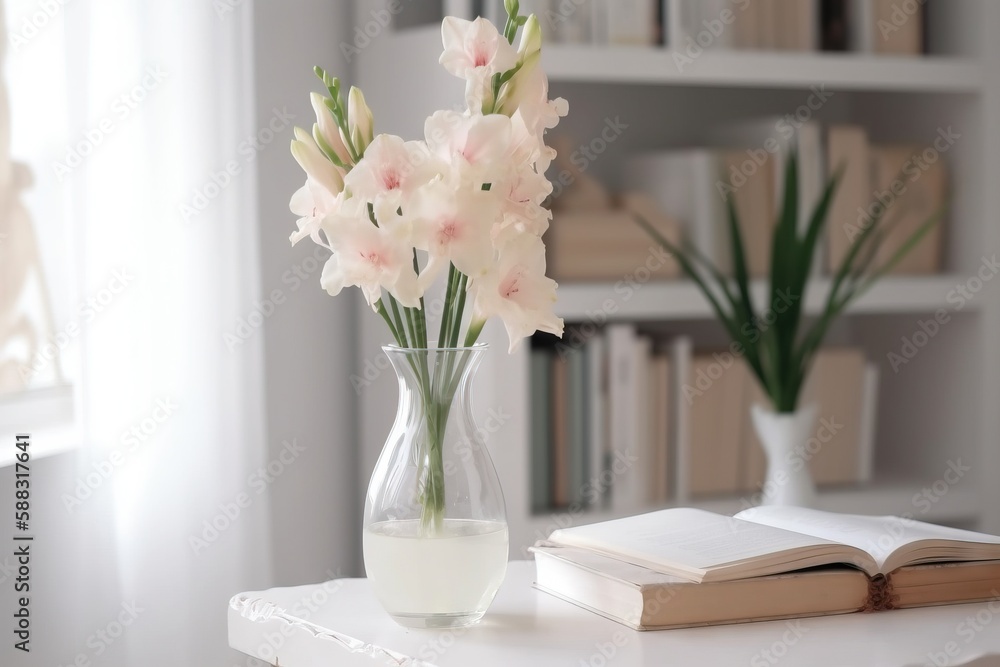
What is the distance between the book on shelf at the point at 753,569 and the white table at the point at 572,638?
0.05 ft

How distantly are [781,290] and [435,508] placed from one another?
1.24 meters

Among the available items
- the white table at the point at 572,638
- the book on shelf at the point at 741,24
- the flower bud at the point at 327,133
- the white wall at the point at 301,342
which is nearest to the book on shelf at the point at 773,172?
the book on shelf at the point at 741,24

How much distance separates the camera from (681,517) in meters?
1.15

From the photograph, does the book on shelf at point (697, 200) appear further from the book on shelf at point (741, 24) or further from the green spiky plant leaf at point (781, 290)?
the book on shelf at point (741, 24)

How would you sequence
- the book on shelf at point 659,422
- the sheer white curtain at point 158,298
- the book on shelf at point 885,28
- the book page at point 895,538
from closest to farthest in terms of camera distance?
1. the book page at point 895,538
2. the sheer white curtain at point 158,298
3. the book on shelf at point 659,422
4. the book on shelf at point 885,28

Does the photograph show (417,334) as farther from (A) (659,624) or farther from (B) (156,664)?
(B) (156,664)

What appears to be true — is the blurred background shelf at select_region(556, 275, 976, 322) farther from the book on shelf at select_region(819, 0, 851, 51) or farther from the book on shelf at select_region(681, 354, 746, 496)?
the book on shelf at select_region(819, 0, 851, 51)

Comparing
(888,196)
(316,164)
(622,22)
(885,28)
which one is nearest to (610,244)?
(622,22)

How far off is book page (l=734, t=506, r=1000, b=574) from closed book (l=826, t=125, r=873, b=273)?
1.12 m

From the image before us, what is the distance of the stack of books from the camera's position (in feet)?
6.64

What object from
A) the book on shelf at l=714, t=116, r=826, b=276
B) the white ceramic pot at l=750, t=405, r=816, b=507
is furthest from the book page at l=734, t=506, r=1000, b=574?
the book on shelf at l=714, t=116, r=826, b=276

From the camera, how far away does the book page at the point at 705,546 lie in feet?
3.18

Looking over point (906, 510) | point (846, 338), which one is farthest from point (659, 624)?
point (846, 338)

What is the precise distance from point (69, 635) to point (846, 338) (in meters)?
1.78
